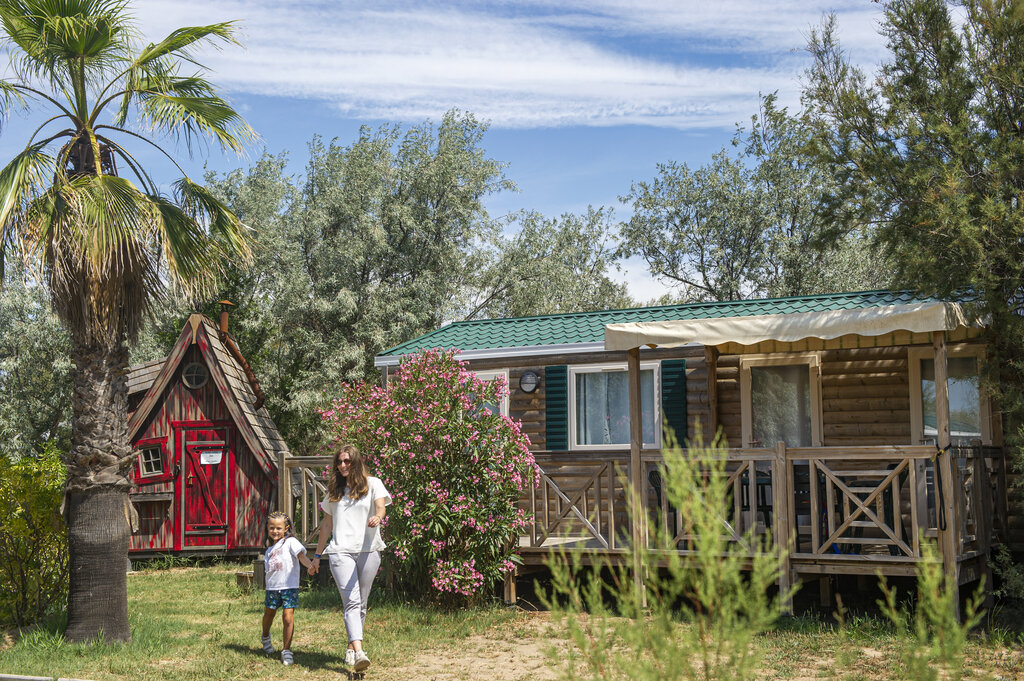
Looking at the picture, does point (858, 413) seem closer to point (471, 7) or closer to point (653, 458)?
point (653, 458)

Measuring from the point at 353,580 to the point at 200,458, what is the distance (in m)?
9.03

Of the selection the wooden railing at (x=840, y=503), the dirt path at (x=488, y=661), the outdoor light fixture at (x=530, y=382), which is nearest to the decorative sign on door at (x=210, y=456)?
the outdoor light fixture at (x=530, y=382)

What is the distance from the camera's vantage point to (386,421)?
955 centimetres

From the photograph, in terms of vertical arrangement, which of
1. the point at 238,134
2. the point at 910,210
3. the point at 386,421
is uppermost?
the point at 238,134

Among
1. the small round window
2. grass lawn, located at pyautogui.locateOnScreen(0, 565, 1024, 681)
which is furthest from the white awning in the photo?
the small round window

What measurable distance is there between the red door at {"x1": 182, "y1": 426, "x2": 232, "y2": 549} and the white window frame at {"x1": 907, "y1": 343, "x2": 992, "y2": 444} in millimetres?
10203

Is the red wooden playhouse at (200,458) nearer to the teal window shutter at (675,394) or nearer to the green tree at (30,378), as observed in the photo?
the teal window shutter at (675,394)

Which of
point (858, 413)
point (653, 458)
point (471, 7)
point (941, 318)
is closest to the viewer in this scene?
point (941, 318)

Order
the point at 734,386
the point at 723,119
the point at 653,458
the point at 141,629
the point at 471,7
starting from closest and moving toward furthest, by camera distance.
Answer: the point at 141,629
the point at 653,458
the point at 734,386
the point at 471,7
the point at 723,119

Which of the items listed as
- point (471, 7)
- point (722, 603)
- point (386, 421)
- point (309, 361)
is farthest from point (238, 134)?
point (309, 361)

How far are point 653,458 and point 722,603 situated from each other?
19.3 ft

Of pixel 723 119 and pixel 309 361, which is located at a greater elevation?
pixel 723 119

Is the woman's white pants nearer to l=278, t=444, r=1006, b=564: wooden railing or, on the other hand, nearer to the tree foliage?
l=278, t=444, r=1006, b=564: wooden railing

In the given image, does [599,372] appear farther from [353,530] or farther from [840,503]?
[353,530]
